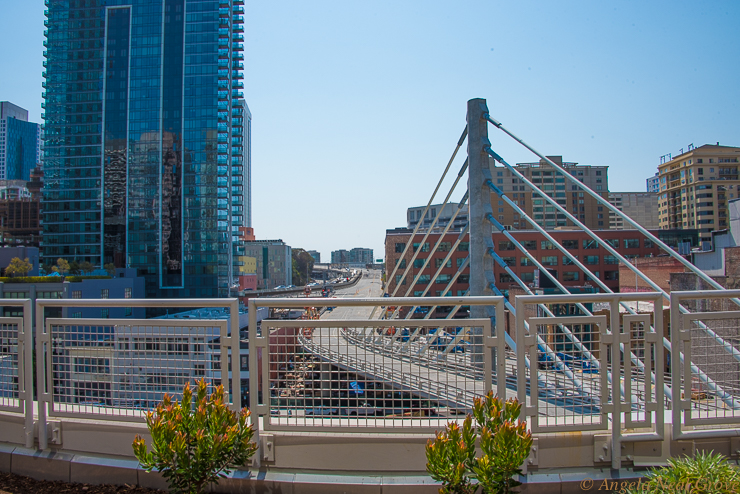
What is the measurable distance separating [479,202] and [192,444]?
8340 millimetres

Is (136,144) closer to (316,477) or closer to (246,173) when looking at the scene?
(316,477)

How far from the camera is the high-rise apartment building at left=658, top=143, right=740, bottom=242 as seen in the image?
275ft

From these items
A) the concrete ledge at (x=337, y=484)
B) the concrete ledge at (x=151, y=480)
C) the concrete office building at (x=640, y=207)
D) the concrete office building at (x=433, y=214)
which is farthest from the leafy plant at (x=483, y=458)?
the concrete office building at (x=640, y=207)

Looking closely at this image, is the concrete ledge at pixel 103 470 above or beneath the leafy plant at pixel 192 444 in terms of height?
beneath

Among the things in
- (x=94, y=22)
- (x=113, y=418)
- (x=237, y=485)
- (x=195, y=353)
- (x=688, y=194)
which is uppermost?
(x=94, y=22)

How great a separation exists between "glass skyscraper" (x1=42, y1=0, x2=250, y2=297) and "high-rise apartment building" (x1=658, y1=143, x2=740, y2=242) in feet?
279

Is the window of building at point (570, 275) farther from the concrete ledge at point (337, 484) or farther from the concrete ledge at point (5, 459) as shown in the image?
the concrete ledge at point (5, 459)

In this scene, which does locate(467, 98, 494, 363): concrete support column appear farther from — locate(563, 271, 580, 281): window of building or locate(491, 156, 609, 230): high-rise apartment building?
locate(491, 156, 609, 230): high-rise apartment building

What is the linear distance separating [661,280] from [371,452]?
35.5 metres

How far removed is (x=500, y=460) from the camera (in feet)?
6.38

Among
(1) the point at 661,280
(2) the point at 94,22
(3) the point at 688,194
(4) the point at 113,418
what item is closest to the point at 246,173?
(2) the point at 94,22

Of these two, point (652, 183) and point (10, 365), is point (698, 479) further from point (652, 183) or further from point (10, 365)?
point (652, 183)

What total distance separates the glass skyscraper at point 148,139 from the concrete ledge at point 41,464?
50.4 metres

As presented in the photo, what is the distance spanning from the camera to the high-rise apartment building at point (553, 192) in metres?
79.7
